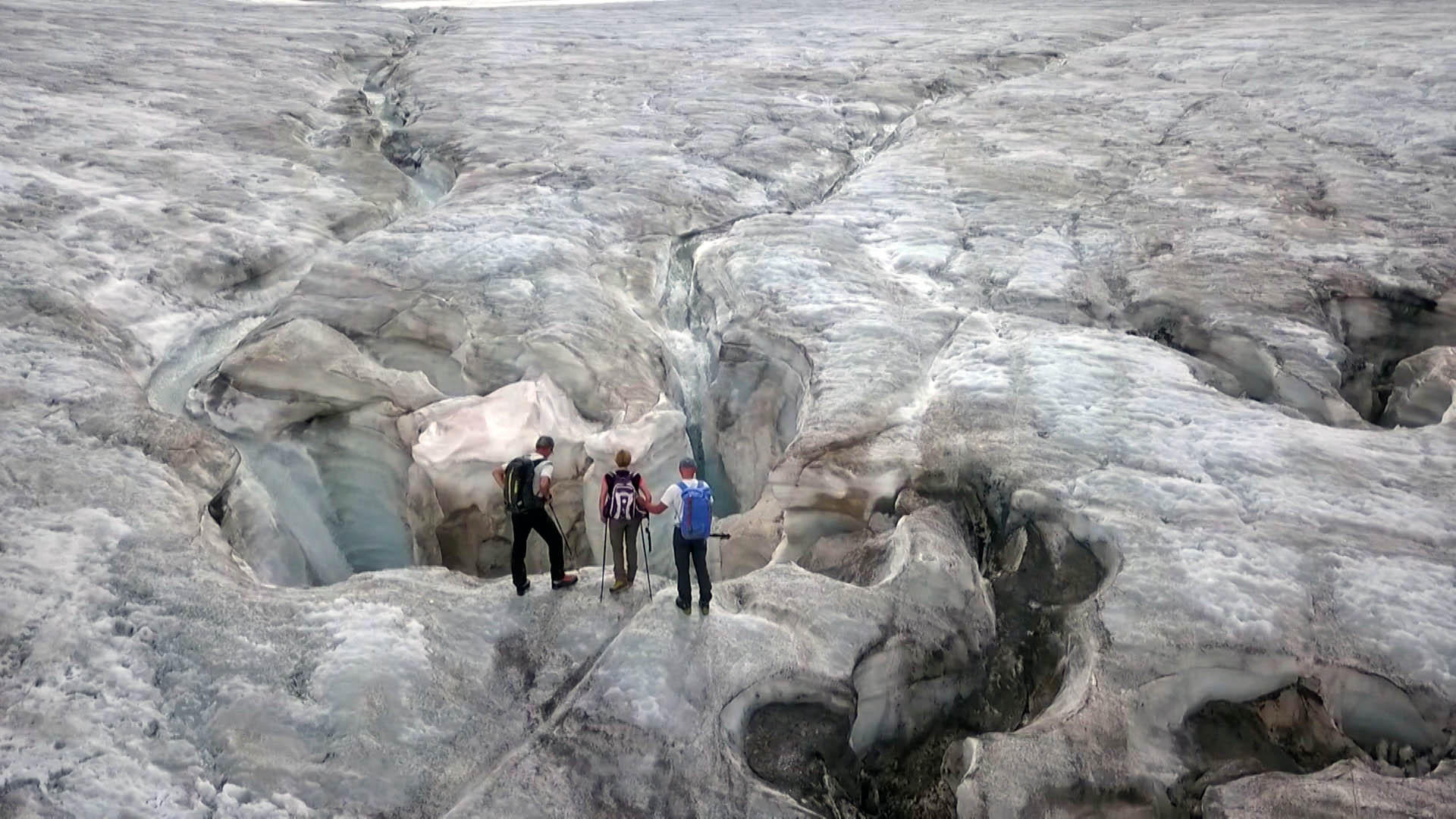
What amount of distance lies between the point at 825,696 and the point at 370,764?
2.42 m

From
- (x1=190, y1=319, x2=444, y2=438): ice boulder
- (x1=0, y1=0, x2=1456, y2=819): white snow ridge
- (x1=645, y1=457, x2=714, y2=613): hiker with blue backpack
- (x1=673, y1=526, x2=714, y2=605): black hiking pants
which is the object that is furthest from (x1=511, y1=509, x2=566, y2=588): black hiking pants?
(x1=190, y1=319, x2=444, y2=438): ice boulder

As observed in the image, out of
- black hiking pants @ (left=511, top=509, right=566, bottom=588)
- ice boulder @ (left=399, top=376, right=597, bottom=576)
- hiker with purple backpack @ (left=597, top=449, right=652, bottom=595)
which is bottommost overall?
ice boulder @ (left=399, top=376, right=597, bottom=576)

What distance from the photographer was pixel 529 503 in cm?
525

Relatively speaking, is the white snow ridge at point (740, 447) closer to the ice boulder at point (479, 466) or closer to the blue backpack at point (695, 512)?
the ice boulder at point (479, 466)

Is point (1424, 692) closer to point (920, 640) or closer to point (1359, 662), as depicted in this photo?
point (1359, 662)

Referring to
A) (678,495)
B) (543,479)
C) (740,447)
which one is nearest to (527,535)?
(543,479)

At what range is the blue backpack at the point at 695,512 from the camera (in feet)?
16.6

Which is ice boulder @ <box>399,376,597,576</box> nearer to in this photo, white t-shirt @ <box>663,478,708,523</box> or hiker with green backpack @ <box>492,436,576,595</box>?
hiker with green backpack @ <box>492,436,576,595</box>

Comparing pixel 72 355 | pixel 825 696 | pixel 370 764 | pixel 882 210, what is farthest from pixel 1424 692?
pixel 72 355

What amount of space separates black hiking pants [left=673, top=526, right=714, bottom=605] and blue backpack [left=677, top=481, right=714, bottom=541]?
4cm

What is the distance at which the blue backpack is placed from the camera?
505 centimetres

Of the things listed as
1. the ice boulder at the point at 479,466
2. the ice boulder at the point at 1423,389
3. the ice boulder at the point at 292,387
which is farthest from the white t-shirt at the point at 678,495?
the ice boulder at the point at 1423,389

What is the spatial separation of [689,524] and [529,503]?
3.26 ft

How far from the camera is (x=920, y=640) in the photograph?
540cm
